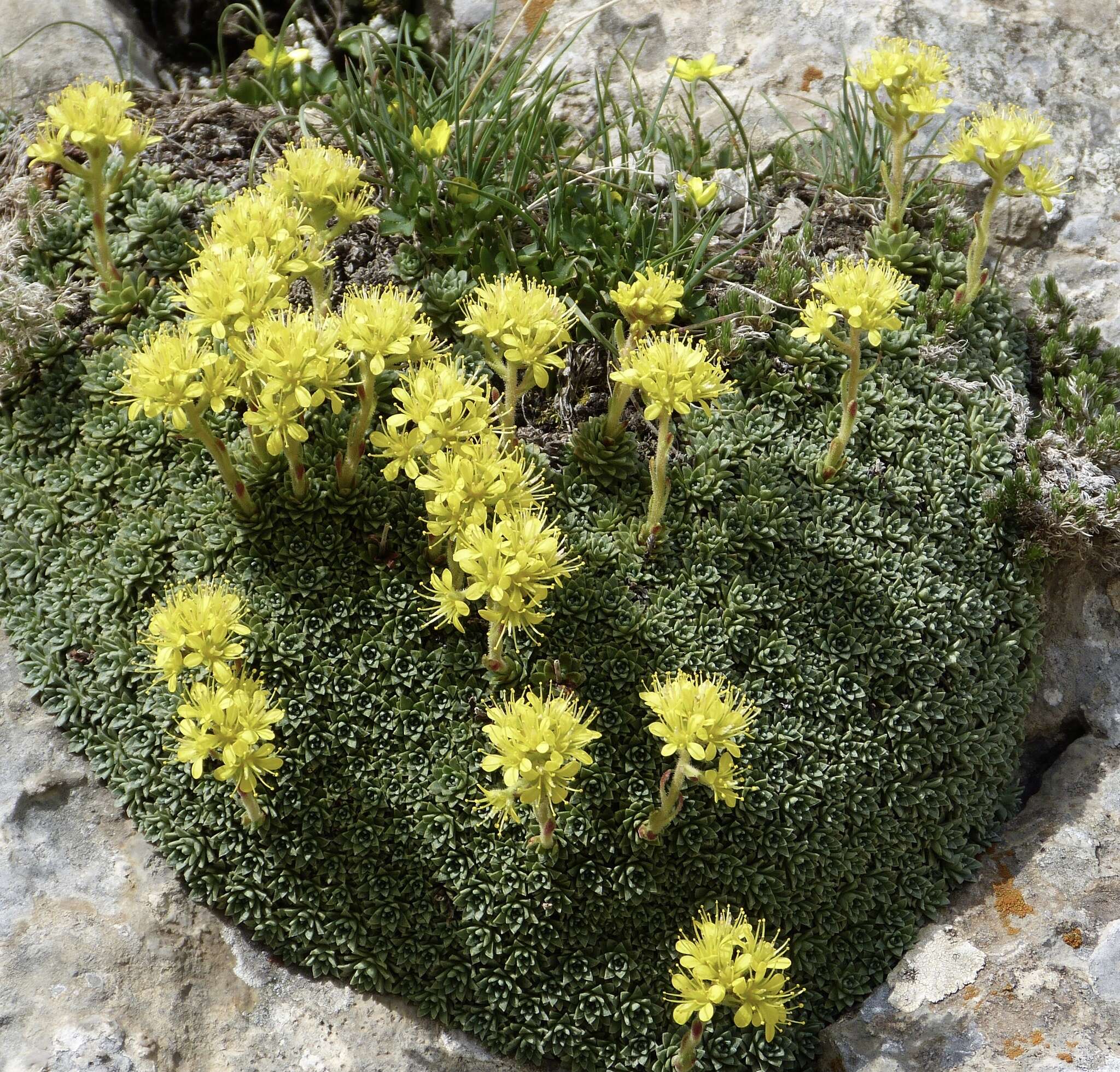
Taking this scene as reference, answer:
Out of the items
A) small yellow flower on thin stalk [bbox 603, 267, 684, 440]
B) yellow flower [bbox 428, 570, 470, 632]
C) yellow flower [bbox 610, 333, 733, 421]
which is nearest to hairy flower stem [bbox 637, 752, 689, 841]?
yellow flower [bbox 428, 570, 470, 632]

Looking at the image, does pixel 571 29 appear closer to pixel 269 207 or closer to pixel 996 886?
pixel 269 207

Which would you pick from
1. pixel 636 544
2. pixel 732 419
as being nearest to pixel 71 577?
pixel 636 544

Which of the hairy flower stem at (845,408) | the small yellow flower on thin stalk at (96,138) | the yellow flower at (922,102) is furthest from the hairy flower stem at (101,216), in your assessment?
the yellow flower at (922,102)

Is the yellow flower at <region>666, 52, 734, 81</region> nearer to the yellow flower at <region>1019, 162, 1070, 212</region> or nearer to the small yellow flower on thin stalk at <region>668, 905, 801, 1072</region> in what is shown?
the yellow flower at <region>1019, 162, 1070, 212</region>

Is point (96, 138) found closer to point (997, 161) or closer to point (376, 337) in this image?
→ point (376, 337)

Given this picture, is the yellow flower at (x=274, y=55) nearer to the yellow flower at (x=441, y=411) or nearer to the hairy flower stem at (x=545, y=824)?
the yellow flower at (x=441, y=411)

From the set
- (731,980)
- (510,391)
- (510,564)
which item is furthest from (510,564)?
(731,980)

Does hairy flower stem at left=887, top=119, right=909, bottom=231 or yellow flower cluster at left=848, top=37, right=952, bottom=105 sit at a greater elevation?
yellow flower cluster at left=848, top=37, right=952, bottom=105
